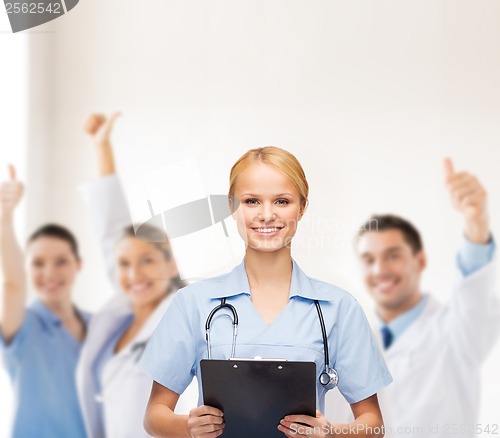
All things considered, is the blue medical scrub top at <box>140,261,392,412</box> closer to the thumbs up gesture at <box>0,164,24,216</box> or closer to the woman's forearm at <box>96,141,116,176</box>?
the woman's forearm at <box>96,141,116,176</box>

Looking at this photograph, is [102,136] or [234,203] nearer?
[234,203]

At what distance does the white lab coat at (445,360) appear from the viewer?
90.4 inches

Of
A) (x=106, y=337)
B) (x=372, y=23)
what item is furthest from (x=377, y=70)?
(x=106, y=337)

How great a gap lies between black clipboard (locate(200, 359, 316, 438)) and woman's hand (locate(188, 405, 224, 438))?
0.04 feet

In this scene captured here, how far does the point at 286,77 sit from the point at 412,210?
0.59m

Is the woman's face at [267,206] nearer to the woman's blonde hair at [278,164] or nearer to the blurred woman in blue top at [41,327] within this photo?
the woman's blonde hair at [278,164]

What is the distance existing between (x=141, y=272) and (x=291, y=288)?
39.6 inches

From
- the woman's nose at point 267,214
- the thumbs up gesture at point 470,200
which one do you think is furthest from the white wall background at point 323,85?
the woman's nose at point 267,214

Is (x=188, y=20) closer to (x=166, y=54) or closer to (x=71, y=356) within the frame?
(x=166, y=54)

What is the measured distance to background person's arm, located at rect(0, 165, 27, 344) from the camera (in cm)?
A: 239

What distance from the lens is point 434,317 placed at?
237 centimetres

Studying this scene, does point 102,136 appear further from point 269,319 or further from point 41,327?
point 269,319

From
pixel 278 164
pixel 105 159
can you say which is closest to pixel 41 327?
pixel 105 159

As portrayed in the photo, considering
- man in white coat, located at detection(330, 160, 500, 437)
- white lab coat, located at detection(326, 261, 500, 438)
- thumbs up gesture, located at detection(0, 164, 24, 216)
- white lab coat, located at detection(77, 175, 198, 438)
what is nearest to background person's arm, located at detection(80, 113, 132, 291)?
white lab coat, located at detection(77, 175, 198, 438)
